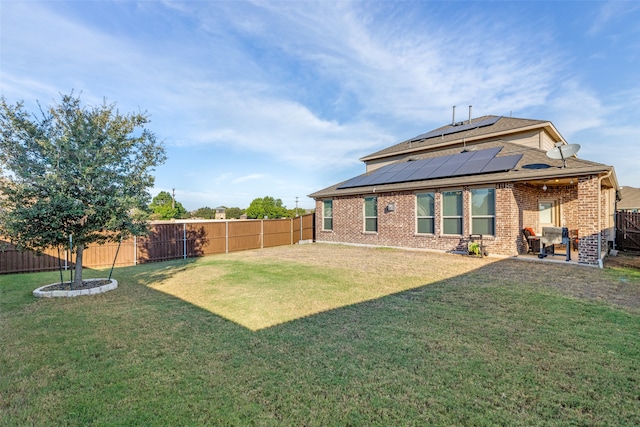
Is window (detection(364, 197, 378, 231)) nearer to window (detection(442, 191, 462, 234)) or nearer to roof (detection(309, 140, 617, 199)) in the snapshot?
roof (detection(309, 140, 617, 199))

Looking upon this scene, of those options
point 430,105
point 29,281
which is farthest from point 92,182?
point 430,105

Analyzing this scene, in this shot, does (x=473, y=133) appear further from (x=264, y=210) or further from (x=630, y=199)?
(x=264, y=210)

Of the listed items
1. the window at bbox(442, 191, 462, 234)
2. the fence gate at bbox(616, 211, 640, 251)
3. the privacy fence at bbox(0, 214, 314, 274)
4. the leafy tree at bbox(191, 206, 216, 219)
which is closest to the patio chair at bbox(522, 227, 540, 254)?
the window at bbox(442, 191, 462, 234)

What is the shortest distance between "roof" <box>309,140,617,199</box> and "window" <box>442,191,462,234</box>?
18.5 inches

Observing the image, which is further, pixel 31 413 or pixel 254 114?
pixel 254 114

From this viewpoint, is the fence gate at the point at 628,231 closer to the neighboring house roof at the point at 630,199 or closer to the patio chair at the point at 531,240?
the patio chair at the point at 531,240

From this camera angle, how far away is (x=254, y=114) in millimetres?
17906

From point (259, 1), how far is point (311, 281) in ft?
33.5

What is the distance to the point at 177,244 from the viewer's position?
41.9 ft

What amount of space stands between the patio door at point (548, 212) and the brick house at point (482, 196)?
13 millimetres

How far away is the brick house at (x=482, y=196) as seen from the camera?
894 cm

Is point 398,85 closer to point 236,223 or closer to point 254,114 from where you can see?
point 254,114

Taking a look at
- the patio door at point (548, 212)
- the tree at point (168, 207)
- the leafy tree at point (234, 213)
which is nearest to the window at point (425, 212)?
the patio door at point (548, 212)

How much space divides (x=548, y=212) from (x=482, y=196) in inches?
149
